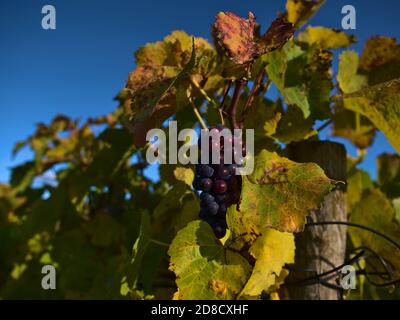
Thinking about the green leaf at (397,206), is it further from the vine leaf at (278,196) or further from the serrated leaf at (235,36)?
the serrated leaf at (235,36)

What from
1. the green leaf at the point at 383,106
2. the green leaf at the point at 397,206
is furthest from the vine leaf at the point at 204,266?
the green leaf at the point at 397,206

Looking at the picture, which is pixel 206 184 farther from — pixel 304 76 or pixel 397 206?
pixel 397 206

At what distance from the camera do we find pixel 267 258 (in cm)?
105

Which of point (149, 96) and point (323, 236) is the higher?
point (149, 96)

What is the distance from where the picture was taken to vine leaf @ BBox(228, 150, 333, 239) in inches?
37.4

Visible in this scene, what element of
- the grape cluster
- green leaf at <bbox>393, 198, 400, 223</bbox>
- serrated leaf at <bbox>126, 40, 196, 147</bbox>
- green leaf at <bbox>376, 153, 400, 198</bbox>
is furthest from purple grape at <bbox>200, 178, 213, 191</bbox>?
green leaf at <bbox>376, 153, 400, 198</bbox>

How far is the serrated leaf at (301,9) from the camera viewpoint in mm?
1454

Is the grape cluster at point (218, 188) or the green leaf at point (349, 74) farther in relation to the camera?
the green leaf at point (349, 74)

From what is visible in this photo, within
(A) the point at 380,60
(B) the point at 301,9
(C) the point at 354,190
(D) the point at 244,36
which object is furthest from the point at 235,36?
(C) the point at 354,190

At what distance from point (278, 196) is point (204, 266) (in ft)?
0.81

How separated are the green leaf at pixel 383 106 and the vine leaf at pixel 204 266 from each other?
2.08ft

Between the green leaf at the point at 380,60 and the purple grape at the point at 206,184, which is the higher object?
the green leaf at the point at 380,60

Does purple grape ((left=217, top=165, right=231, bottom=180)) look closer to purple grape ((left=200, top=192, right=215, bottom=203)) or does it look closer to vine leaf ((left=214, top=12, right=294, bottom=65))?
purple grape ((left=200, top=192, right=215, bottom=203))
